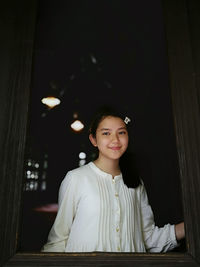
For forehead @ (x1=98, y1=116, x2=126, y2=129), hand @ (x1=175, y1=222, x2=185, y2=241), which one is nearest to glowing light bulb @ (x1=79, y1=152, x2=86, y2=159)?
forehead @ (x1=98, y1=116, x2=126, y2=129)

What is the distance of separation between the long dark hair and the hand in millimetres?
250

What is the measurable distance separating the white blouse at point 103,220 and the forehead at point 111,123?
26cm

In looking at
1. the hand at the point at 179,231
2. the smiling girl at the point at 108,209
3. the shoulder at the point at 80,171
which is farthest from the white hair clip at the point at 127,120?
the hand at the point at 179,231

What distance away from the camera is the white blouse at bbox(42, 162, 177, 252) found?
941 millimetres

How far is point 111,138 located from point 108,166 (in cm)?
15

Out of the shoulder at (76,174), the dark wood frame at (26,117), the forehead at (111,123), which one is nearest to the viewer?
the dark wood frame at (26,117)

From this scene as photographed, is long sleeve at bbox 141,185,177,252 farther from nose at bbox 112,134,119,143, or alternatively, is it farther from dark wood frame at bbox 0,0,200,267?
nose at bbox 112,134,119,143

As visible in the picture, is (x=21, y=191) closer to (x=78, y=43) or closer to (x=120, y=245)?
(x=120, y=245)

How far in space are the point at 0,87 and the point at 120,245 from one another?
34.9 inches

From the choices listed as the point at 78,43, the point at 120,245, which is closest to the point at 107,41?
the point at 78,43

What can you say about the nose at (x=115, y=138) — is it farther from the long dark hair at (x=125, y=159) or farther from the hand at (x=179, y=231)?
the hand at (x=179, y=231)

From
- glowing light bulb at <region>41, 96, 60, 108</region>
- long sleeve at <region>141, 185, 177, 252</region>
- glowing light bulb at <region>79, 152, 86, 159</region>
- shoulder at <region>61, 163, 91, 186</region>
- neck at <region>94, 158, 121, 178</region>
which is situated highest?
glowing light bulb at <region>41, 96, 60, 108</region>

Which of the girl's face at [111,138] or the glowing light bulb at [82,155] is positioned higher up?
the girl's face at [111,138]

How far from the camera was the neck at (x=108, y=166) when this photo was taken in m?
1.13
